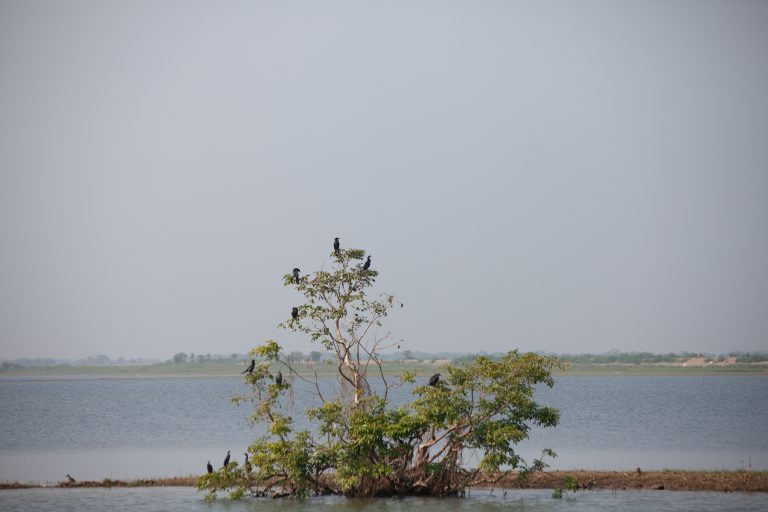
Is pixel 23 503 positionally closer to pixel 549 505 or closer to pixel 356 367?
pixel 356 367

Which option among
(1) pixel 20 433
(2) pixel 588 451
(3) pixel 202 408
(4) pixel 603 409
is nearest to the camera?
(2) pixel 588 451

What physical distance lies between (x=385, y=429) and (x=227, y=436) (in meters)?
20.5

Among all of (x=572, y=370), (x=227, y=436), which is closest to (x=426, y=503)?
(x=227, y=436)

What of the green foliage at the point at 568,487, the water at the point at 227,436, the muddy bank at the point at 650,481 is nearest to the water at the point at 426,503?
the green foliage at the point at 568,487

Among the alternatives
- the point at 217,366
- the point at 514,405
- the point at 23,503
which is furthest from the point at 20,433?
the point at 217,366

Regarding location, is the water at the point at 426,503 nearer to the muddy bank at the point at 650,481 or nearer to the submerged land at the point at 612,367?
the muddy bank at the point at 650,481

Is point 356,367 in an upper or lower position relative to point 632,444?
upper

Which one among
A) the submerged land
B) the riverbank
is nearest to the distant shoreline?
the submerged land

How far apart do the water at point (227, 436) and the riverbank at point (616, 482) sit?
2.56 m

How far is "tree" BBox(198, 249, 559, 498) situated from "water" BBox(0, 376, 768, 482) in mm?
1230

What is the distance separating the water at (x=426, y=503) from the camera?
23672mm

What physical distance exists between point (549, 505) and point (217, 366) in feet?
485

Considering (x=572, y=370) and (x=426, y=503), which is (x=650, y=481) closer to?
(x=426, y=503)

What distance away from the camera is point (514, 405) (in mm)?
24453
